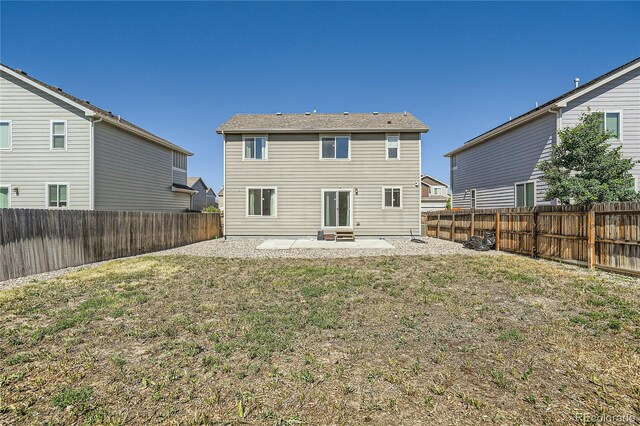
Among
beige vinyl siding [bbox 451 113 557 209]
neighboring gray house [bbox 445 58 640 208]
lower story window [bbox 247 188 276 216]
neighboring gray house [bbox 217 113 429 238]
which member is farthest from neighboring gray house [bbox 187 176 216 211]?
neighboring gray house [bbox 445 58 640 208]

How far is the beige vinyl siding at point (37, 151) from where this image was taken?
13.8 metres

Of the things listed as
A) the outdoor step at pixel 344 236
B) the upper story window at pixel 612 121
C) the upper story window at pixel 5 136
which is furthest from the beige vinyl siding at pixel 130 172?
the upper story window at pixel 612 121

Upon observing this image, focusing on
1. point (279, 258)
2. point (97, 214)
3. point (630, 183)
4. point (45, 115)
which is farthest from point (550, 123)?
point (45, 115)

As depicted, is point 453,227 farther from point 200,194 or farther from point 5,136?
point 200,194

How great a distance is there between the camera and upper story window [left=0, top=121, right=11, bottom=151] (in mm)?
13766

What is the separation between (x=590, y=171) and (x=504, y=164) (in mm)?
6492

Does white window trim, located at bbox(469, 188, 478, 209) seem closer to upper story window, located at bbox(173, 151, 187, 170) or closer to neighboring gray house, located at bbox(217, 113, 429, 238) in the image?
neighboring gray house, located at bbox(217, 113, 429, 238)

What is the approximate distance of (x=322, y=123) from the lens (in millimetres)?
15773

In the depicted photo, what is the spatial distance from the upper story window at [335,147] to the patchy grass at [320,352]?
10059mm

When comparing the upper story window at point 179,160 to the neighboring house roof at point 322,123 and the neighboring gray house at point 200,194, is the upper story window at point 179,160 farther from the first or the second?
the neighboring gray house at point 200,194

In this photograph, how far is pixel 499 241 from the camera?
38.5 ft

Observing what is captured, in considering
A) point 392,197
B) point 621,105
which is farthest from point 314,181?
point 621,105

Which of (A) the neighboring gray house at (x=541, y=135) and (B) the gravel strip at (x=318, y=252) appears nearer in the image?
(B) the gravel strip at (x=318, y=252)

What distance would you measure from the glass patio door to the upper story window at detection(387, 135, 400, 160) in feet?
9.95
